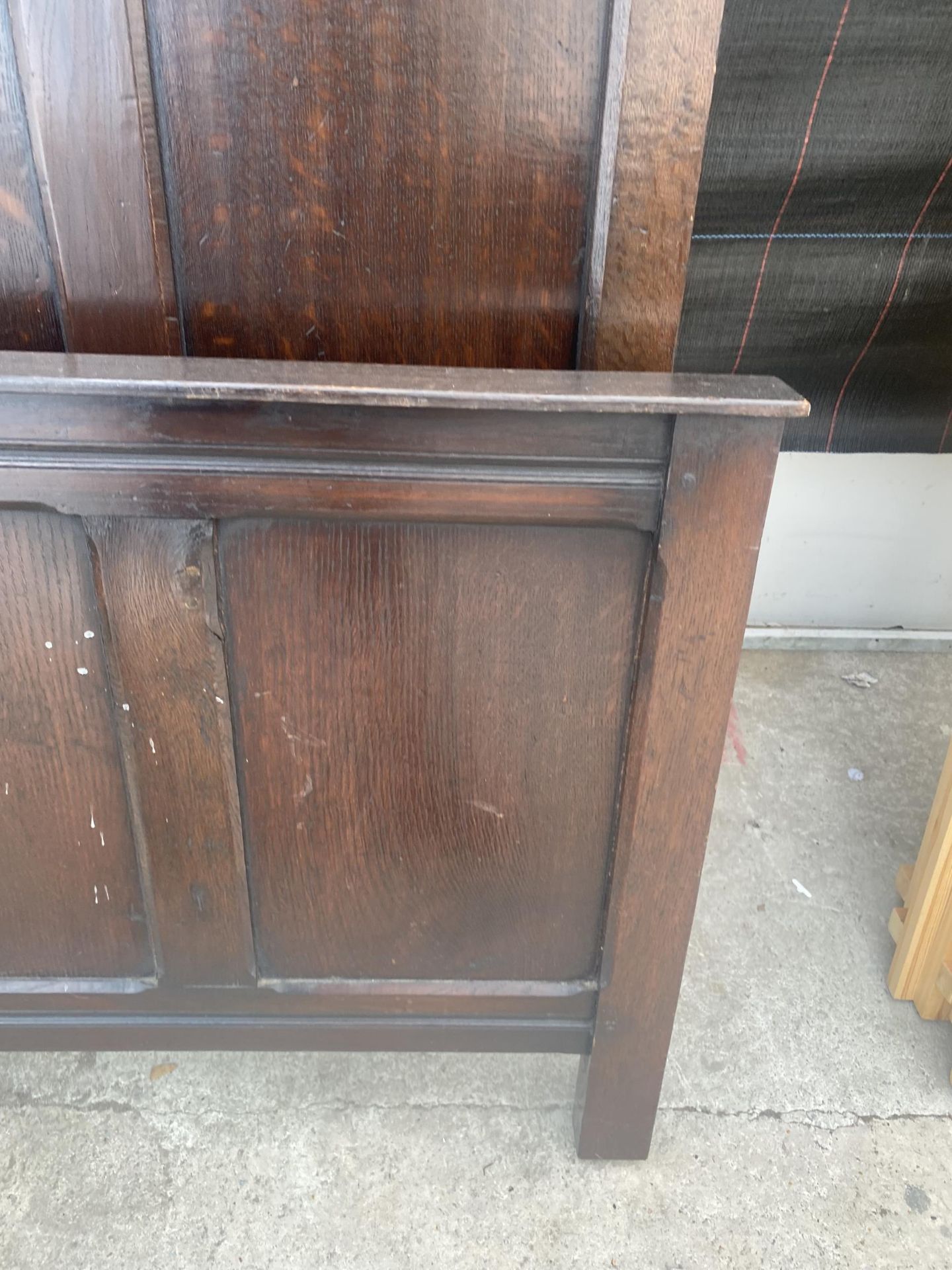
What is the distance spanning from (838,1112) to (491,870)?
0.71m

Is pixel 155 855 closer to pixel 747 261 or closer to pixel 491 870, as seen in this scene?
pixel 491 870

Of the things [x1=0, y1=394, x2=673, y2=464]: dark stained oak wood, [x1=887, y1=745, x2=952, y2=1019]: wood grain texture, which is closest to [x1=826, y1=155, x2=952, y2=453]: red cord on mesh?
[x1=887, y1=745, x2=952, y2=1019]: wood grain texture

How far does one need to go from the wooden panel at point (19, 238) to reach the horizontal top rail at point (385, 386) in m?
0.13

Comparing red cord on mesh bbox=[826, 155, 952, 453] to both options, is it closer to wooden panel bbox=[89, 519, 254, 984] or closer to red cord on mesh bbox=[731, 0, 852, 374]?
red cord on mesh bbox=[731, 0, 852, 374]

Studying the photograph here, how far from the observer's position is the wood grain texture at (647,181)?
782 mm

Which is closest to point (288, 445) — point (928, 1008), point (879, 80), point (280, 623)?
point (280, 623)

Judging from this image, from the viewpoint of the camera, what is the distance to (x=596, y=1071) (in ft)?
3.79

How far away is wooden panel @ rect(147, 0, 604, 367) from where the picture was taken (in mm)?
802

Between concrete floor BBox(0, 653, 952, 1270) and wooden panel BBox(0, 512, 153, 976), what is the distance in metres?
0.32

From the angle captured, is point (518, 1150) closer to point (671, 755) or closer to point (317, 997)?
point (317, 997)

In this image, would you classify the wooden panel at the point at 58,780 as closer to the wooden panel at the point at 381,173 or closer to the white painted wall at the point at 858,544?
the wooden panel at the point at 381,173

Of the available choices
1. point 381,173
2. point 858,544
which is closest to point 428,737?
point 381,173

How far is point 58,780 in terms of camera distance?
98 centimetres

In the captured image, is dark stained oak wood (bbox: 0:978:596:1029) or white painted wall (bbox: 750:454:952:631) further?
white painted wall (bbox: 750:454:952:631)
